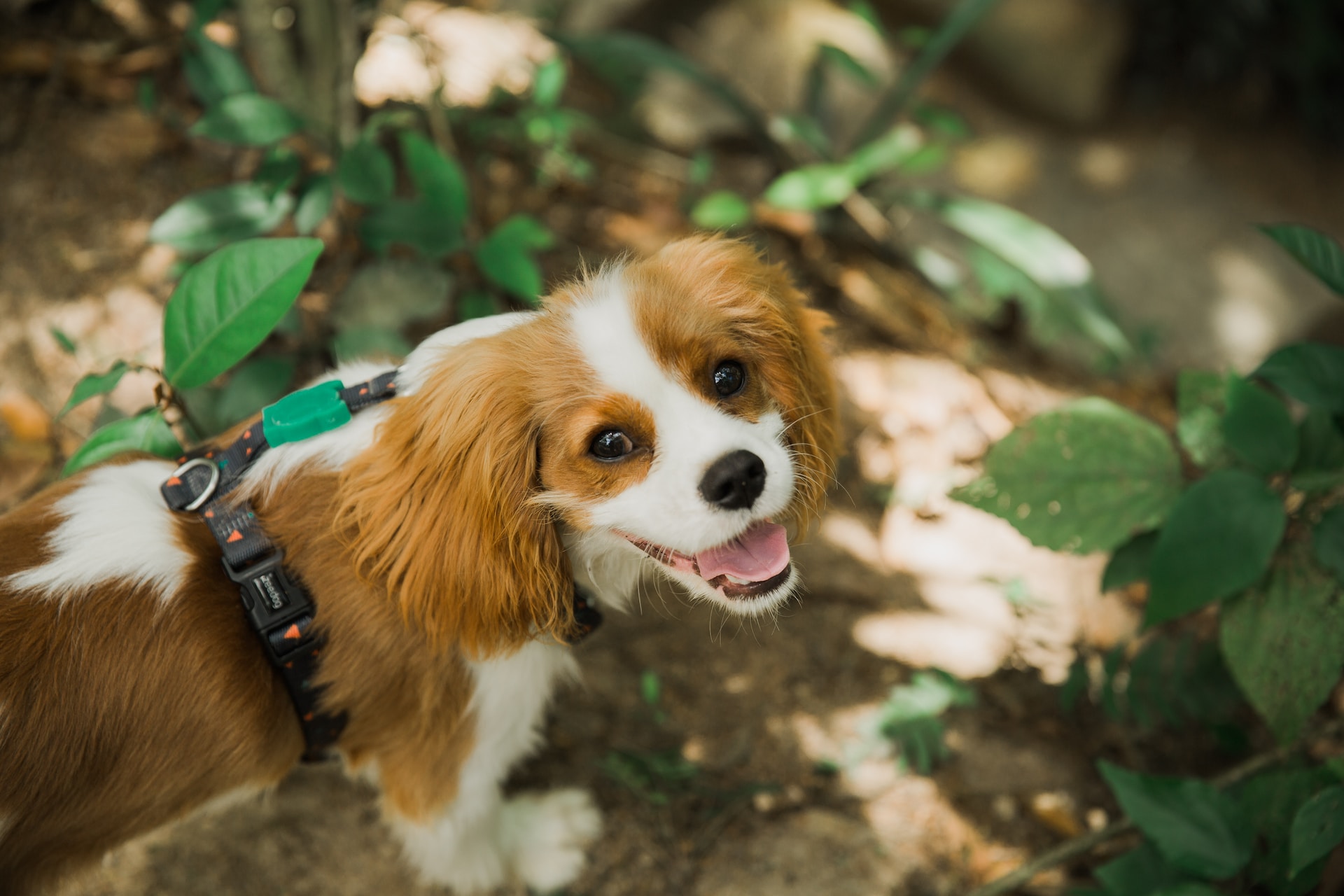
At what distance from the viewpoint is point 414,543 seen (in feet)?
6.07

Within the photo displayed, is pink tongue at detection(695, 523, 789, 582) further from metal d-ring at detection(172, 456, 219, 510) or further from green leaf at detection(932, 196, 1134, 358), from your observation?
green leaf at detection(932, 196, 1134, 358)

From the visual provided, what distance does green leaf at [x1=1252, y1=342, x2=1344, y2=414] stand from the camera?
2.14m

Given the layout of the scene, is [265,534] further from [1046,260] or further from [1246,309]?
[1246,309]

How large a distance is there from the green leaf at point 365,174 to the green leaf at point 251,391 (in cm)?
62

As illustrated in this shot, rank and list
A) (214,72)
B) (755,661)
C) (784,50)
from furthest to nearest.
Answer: (784,50) → (755,661) → (214,72)

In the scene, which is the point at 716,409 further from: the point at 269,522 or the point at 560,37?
the point at 560,37

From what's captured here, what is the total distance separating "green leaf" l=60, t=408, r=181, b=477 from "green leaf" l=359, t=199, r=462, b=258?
1.04m

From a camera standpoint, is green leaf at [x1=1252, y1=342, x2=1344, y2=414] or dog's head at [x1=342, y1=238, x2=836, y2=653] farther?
green leaf at [x1=1252, y1=342, x2=1344, y2=414]

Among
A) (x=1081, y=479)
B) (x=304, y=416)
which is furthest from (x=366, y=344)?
(x=1081, y=479)

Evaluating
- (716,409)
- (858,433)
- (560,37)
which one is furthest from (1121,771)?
(560,37)

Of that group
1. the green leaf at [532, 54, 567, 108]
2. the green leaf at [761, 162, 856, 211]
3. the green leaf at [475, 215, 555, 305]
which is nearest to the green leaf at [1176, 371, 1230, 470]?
the green leaf at [761, 162, 856, 211]

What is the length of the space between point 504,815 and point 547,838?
15 cm

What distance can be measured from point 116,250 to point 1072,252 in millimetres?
3921

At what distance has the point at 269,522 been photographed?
1944 millimetres
